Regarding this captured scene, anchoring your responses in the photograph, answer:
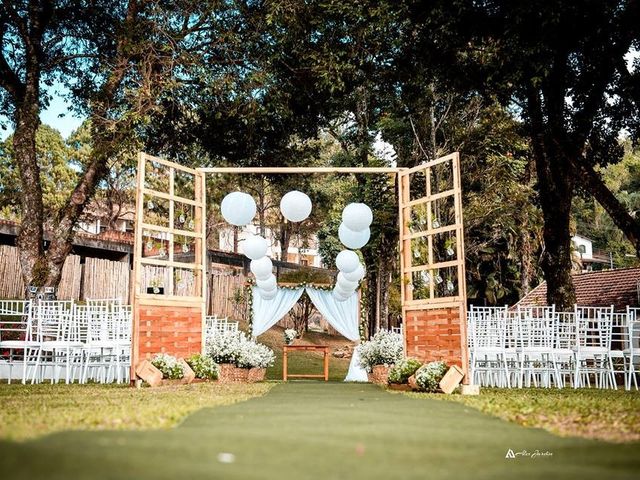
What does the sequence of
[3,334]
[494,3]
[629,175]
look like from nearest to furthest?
[494,3]
[3,334]
[629,175]

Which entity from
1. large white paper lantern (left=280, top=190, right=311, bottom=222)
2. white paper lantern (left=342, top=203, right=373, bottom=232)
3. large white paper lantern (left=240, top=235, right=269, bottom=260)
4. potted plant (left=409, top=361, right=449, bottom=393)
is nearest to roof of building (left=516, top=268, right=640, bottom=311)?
large white paper lantern (left=240, top=235, right=269, bottom=260)

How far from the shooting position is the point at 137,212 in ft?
26.9

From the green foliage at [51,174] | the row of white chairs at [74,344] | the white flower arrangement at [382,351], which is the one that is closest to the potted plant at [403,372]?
the white flower arrangement at [382,351]

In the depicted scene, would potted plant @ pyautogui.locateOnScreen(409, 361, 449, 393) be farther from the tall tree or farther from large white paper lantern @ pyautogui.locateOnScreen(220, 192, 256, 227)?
the tall tree

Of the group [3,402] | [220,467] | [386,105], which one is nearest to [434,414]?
[220,467]

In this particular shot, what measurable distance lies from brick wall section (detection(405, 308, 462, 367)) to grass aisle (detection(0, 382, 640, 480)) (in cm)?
353

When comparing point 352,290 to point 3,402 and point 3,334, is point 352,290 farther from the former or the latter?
point 3,402

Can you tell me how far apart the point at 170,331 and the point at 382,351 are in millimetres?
3505

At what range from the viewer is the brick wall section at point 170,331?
27.1 ft

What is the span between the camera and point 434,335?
318 inches

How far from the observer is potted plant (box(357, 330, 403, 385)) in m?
10.6

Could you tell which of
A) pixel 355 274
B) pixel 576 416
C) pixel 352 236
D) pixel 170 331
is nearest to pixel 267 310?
pixel 355 274

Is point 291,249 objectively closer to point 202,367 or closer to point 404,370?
point 202,367

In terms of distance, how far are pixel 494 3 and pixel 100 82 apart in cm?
729
